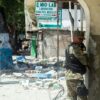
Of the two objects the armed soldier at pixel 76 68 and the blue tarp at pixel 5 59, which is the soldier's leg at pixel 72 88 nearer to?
the armed soldier at pixel 76 68

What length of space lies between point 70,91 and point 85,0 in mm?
1536

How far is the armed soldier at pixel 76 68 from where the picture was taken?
7004 mm

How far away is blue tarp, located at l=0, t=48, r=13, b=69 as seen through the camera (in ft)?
54.4

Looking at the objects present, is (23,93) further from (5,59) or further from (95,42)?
(5,59)

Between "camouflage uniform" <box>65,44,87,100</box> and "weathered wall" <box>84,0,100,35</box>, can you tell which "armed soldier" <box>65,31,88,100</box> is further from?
"weathered wall" <box>84,0,100,35</box>

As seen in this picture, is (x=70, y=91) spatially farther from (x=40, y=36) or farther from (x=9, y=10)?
(x=9, y=10)

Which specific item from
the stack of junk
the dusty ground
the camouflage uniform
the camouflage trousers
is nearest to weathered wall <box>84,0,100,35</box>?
the camouflage uniform

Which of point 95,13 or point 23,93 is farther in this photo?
point 23,93

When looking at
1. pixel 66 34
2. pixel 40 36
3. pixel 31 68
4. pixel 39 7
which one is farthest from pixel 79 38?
pixel 40 36

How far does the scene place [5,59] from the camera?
1667cm

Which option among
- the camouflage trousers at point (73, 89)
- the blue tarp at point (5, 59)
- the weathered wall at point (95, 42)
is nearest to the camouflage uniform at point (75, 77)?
the camouflage trousers at point (73, 89)

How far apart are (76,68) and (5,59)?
9.87 m

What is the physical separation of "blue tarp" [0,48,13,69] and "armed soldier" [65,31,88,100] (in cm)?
942

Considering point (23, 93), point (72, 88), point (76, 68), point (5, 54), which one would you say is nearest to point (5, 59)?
point (5, 54)
